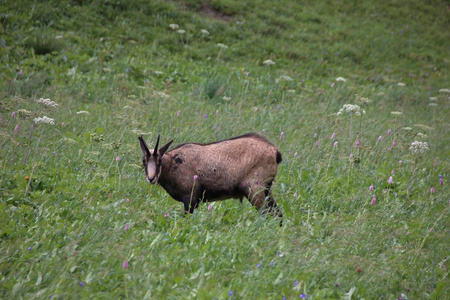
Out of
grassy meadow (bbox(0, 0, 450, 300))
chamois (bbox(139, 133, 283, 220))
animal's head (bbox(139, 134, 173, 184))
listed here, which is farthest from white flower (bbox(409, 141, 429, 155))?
animal's head (bbox(139, 134, 173, 184))

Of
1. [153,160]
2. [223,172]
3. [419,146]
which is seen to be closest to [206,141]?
[223,172]

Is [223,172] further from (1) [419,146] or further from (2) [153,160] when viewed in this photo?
(1) [419,146]

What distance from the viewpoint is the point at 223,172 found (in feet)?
19.7

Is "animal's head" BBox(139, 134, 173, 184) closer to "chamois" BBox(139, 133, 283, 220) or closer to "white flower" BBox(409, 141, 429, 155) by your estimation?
"chamois" BBox(139, 133, 283, 220)

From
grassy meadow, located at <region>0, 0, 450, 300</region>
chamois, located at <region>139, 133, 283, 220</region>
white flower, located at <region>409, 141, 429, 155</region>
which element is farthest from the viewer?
white flower, located at <region>409, 141, 429, 155</region>

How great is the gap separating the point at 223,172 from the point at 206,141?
92.4 inches

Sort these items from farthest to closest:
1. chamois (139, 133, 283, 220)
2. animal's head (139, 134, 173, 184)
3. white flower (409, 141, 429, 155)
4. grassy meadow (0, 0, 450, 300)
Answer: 1. white flower (409, 141, 429, 155)
2. chamois (139, 133, 283, 220)
3. animal's head (139, 134, 173, 184)
4. grassy meadow (0, 0, 450, 300)

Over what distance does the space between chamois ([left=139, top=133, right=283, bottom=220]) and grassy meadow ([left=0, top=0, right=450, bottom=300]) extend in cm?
25

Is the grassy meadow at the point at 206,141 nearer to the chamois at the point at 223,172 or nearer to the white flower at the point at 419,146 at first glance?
the white flower at the point at 419,146

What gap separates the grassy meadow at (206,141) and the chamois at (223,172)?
251 mm

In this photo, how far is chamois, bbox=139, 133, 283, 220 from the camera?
19.4ft

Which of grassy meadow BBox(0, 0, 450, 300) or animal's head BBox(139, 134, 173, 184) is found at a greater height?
animal's head BBox(139, 134, 173, 184)

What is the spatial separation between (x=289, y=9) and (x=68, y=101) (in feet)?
41.3

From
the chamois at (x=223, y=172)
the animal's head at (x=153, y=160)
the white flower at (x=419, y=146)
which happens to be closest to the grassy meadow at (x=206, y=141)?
the white flower at (x=419, y=146)
